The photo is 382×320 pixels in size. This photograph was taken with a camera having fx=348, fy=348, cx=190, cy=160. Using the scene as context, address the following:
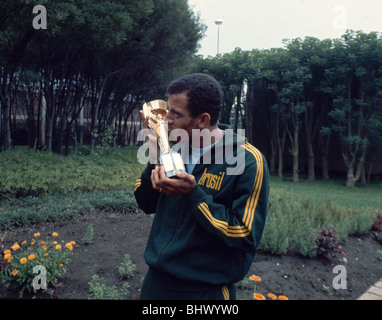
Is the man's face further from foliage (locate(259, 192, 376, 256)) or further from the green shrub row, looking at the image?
the green shrub row

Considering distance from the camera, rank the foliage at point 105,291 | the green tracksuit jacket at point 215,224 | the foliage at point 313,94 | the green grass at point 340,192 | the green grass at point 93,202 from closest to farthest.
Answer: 1. the green tracksuit jacket at point 215,224
2. the foliage at point 105,291
3. the green grass at point 93,202
4. the green grass at point 340,192
5. the foliage at point 313,94

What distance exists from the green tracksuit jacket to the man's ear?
118 mm

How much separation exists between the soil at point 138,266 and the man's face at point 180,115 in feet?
6.95

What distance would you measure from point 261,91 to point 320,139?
3.76 metres

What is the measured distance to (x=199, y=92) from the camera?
1.72 metres

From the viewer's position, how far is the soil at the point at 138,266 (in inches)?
135

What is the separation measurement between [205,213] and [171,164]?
0.26m

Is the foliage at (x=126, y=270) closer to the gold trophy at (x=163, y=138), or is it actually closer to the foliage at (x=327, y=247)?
the gold trophy at (x=163, y=138)

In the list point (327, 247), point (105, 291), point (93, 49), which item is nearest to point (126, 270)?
point (105, 291)

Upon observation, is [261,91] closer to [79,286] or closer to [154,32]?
[154,32]

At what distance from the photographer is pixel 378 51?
504 inches

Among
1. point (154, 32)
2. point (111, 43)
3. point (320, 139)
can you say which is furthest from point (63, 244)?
point (320, 139)

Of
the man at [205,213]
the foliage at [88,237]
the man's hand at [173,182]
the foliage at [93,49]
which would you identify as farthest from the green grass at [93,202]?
the man's hand at [173,182]
